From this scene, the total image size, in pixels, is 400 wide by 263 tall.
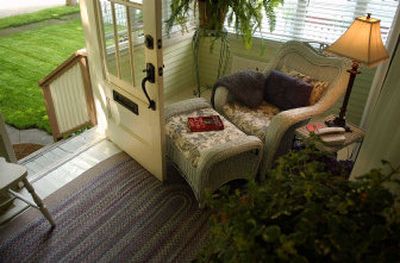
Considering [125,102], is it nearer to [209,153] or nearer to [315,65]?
[209,153]

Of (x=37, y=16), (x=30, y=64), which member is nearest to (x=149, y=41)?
(x=30, y=64)

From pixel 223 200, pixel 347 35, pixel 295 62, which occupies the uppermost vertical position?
pixel 347 35

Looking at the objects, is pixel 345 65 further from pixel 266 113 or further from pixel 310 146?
pixel 310 146

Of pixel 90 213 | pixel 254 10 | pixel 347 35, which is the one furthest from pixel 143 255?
pixel 254 10

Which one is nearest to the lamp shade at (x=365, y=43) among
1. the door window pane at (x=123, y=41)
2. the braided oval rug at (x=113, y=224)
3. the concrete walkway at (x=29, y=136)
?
the door window pane at (x=123, y=41)

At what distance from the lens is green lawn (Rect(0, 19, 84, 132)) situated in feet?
12.8

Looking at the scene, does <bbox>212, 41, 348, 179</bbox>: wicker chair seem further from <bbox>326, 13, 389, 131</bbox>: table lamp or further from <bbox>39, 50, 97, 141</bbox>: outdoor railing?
<bbox>39, 50, 97, 141</bbox>: outdoor railing

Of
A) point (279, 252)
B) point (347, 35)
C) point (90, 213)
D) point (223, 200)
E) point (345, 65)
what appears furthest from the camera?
point (345, 65)

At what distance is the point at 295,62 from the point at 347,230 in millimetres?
2301

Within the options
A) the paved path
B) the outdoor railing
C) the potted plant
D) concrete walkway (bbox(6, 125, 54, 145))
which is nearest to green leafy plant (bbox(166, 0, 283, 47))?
the potted plant

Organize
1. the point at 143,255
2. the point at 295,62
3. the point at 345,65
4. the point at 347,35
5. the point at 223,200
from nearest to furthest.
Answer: the point at 223,200
the point at 143,255
the point at 347,35
the point at 345,65
the point at 295,62

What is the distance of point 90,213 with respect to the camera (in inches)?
84.0

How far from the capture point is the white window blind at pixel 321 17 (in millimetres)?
2656

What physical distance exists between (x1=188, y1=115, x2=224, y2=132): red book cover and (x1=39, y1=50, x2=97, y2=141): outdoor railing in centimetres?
112
